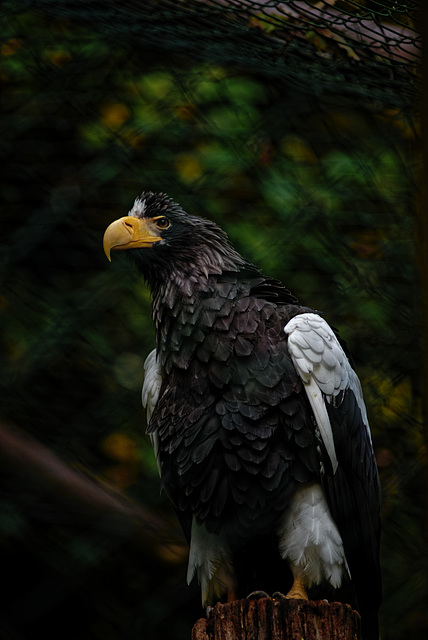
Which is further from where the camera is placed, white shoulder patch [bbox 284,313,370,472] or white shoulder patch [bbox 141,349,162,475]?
white shoulder patch [bbox 141,349,162,475]

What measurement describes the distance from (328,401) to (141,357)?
79cm

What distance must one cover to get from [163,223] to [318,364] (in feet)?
2.32

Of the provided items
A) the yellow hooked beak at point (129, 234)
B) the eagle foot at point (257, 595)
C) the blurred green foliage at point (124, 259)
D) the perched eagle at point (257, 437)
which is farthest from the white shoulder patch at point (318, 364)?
the yellow hooked beak at point (129, 234)

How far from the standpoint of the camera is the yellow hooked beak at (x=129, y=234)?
2273 mm

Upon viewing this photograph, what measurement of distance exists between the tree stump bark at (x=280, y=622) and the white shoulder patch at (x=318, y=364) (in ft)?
1.35

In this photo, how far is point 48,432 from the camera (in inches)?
75.9

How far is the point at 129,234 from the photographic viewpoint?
7.65 ft

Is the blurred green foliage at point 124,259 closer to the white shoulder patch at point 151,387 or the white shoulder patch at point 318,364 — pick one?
A: the white shoulder patch at point 151,387

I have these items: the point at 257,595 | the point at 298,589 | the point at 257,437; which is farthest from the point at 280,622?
the point at 257,437

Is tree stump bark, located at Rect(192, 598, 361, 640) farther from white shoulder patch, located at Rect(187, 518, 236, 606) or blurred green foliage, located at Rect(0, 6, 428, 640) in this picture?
white shoulder patch, located at Rect(187, 518, 236, 606)

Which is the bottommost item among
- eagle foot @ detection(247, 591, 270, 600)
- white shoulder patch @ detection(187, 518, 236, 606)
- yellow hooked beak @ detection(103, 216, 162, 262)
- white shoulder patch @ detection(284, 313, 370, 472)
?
white shoulder patch @ detection(187, 518, 236, 606)

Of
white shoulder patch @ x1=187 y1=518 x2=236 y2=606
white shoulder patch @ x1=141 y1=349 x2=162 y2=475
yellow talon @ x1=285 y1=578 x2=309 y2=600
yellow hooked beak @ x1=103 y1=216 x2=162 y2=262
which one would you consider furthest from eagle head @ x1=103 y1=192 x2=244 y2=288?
yellow talon @ x1=285 y1=578 x2=309 y2=600

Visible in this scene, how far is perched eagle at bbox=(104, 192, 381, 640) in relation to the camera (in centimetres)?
205

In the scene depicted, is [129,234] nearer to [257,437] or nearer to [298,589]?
[257,437]
